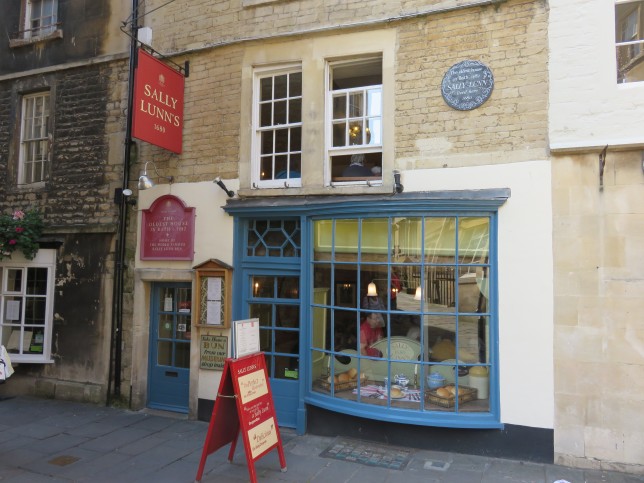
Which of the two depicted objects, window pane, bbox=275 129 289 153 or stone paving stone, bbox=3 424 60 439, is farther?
window pane, bbox=275 129 289 153

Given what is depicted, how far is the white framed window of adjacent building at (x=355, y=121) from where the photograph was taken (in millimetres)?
6676

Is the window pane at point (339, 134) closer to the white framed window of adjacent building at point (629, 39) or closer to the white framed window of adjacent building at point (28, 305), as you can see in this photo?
the white framed window of adjacent building at point (629, 39)

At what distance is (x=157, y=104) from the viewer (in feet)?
23.3

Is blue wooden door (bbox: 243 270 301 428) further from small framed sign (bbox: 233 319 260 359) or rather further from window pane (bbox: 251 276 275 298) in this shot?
small framed sign (bbox: 233 319 260 359)

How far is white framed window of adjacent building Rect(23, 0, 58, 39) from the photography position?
9.20 metres

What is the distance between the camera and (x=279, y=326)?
23.1 feet

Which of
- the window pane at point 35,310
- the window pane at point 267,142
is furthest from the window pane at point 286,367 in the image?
the window pane at point 35,310

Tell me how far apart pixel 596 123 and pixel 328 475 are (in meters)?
5.01

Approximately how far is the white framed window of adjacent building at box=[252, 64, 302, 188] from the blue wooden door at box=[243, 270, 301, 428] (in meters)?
1.47

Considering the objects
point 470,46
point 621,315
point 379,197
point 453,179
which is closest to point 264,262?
point 379,197

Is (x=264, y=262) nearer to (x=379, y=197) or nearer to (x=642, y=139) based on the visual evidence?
(x=379, y=197)

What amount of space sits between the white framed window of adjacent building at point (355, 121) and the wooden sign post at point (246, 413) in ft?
9.59

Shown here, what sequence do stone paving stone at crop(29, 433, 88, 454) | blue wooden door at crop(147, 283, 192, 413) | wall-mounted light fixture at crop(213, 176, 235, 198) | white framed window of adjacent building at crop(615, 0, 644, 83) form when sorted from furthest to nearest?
blue wooden door at crop(147, 283, 192, 413) < wall-mounted light fixture at crop(213, 176, 235, 198) < stone paving stone at crop(29, 433, 88, 454) < white framed window of adjacent building at crop(615, 0, 644, 83)

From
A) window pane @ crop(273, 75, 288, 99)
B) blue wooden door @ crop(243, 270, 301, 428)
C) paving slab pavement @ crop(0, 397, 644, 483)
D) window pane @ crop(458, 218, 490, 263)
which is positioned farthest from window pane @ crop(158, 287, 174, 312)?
window pane @ crop(458, 218, 490, 263)
